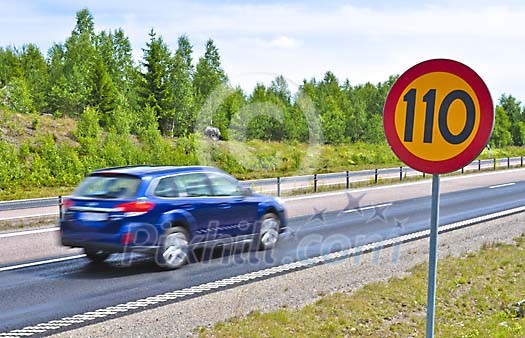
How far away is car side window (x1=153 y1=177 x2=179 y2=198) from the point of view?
1067 centimetres

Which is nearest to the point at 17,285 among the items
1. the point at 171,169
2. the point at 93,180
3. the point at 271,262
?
the point at 93,180

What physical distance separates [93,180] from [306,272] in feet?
12.8

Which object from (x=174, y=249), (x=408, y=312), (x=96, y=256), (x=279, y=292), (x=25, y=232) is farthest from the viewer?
(x=25, y=232)

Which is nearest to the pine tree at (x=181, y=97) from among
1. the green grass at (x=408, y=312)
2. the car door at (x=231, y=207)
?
the car door at (x=231, y=207)

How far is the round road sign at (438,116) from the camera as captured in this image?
13.7 ft

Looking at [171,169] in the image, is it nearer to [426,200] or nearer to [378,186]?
[426,200]

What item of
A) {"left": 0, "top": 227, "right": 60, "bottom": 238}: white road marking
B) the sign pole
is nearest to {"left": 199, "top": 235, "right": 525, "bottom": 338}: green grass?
the sign pole

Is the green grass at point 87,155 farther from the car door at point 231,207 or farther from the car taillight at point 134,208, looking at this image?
the car taillight at point 134,208

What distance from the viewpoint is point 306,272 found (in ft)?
33.2

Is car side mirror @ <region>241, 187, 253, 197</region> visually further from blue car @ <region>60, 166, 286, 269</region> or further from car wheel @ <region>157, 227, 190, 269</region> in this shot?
car wheel @ <region>157, 227, 190, 269</region>

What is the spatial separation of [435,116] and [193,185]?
7.31 metres

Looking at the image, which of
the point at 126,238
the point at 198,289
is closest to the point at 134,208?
the point at 126,238

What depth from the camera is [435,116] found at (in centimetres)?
434

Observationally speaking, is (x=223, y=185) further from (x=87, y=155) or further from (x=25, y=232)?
(x=87, y=155)
